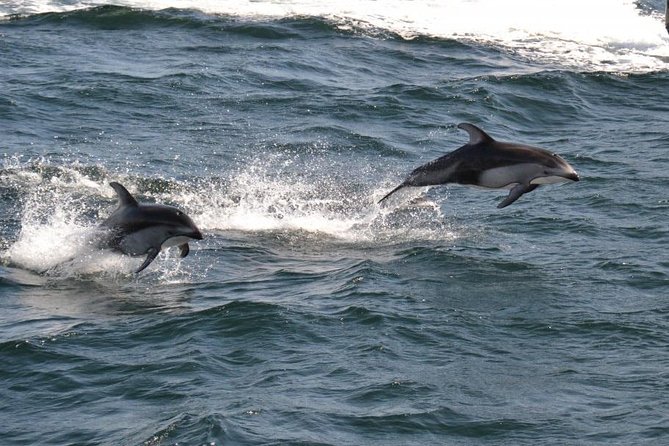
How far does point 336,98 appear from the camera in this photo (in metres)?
24.9

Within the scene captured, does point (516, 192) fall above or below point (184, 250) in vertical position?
above

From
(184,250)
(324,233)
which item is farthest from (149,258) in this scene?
(324,233)

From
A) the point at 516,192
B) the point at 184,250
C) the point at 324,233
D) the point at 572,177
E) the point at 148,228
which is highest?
the point at 572,177

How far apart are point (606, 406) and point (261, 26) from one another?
18793 mm

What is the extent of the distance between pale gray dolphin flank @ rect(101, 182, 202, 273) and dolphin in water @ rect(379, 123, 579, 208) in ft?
9.29

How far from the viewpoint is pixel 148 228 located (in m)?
14.9

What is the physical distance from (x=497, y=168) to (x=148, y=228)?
3.90m

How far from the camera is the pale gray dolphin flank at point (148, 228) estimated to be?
14.8m

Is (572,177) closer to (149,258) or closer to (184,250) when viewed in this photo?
(184,250)

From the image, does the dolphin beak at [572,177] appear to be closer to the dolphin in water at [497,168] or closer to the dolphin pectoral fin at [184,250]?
the dolphin in water at [497,168]

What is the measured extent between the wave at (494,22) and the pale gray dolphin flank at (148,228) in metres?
14.6

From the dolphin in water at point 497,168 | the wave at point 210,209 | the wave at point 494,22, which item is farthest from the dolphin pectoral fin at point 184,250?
the wave at point 494,22

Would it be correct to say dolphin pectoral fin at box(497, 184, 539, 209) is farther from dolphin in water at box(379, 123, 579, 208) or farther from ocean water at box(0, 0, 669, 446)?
ocean water at box(0, 0, 669, 446)

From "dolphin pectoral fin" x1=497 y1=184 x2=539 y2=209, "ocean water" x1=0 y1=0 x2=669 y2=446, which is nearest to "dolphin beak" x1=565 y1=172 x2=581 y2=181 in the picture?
"dolphin pectoral fin" x1=497 y1=184 x2=539 y2=209
